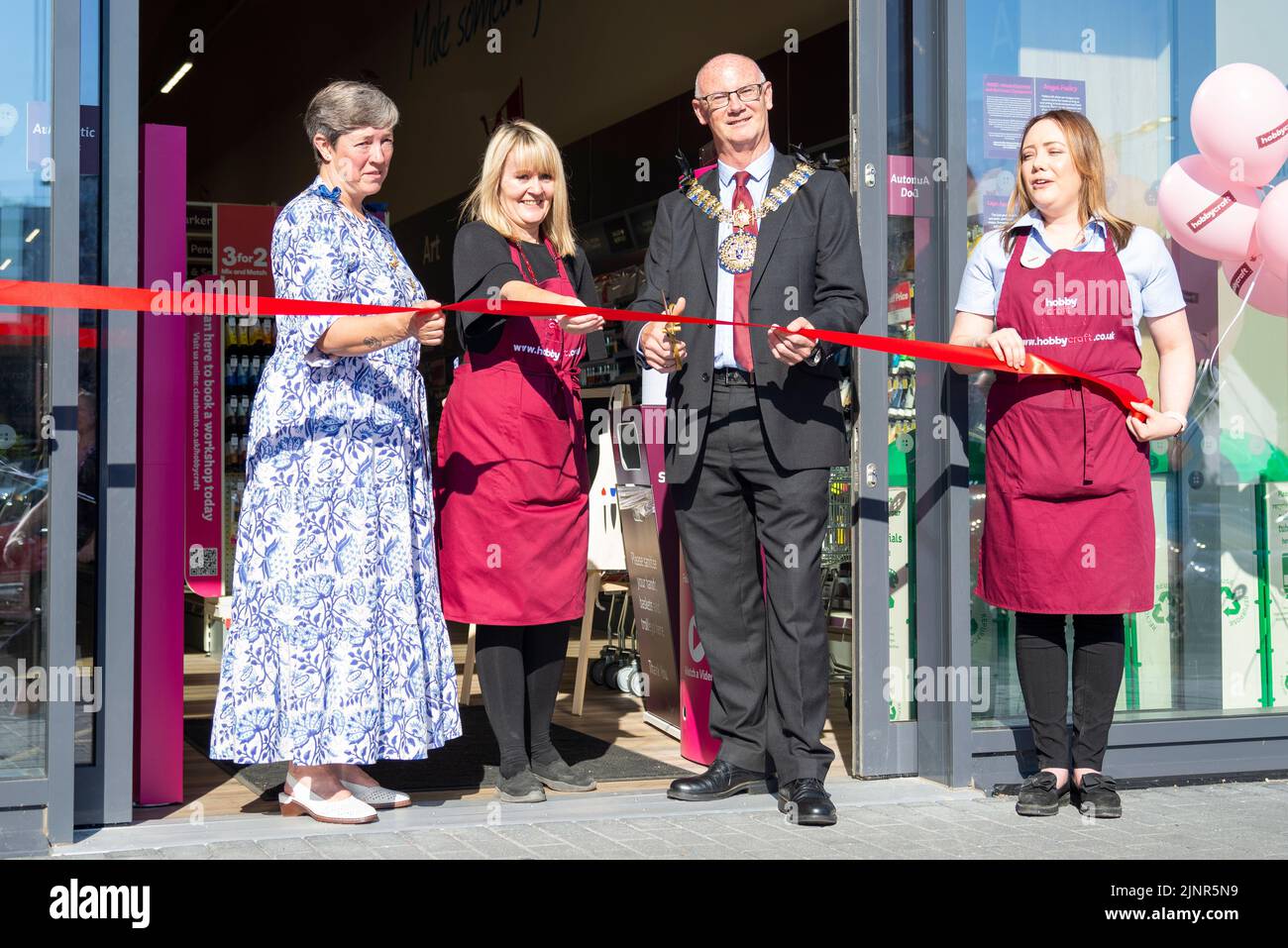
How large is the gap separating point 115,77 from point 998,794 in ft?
9.93

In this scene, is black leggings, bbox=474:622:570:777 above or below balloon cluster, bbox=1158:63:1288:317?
below

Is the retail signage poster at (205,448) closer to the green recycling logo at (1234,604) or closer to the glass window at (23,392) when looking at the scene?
the glass window at (23,392)

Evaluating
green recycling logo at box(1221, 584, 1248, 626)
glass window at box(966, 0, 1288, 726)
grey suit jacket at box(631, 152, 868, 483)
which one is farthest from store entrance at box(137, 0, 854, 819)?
green recycling logo at box(1221, 584, 1248, 626)

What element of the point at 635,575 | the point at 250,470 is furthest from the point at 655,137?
the point at 250,470

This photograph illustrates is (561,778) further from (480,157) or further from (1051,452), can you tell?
(480,157)

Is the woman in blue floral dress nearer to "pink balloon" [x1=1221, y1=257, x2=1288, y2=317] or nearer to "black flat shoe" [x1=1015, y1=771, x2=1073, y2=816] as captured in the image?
"black flat shoe" [x1=1015, y1=771, x2=1073, y2=816]

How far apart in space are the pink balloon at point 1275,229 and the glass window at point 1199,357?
376 mm

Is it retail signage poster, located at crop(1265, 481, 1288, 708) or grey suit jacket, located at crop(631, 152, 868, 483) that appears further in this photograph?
retail signage poster, located at crop(1265, 481, 1288, 708)

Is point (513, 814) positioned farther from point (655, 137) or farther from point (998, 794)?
point (655, 137)

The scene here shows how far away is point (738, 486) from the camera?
3.93m

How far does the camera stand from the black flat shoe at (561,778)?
4.11 m

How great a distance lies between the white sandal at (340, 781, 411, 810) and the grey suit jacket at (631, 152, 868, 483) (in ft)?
3.67

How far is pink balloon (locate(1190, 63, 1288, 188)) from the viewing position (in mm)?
4156

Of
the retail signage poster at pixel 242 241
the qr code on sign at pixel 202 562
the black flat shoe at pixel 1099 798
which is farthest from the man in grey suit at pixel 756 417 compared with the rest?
the retail signage poster at pixel 242 241
